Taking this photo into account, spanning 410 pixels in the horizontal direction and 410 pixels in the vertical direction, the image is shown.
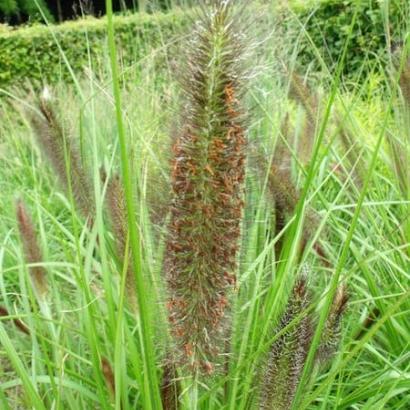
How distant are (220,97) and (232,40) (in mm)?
79

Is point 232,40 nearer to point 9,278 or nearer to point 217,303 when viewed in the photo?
point 217,303

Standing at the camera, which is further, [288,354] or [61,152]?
[61,152]

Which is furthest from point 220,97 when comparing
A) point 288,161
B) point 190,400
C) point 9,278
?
point 9,278

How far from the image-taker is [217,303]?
3.51ft

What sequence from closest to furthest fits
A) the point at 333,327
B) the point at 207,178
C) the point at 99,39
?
the point at 207,178, the point at 333,327, the point at 99,39

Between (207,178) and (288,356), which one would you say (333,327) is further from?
(207,178)

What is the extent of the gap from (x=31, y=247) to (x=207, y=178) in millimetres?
775

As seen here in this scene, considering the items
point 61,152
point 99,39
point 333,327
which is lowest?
point 333,327

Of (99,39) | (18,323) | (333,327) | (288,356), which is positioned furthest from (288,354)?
(99,39)

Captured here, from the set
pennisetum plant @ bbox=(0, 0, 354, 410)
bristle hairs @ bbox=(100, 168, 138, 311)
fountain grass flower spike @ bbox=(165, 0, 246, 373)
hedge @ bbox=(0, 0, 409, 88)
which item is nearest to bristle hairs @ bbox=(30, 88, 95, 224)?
bristle hairs @ bbox=(100, 168, 138, 311)

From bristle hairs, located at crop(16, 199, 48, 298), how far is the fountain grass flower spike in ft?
1.97

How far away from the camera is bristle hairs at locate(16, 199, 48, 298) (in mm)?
1572

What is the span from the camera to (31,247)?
159 cm

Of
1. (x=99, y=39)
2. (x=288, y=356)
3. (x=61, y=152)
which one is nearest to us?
(x=288, y=356)
